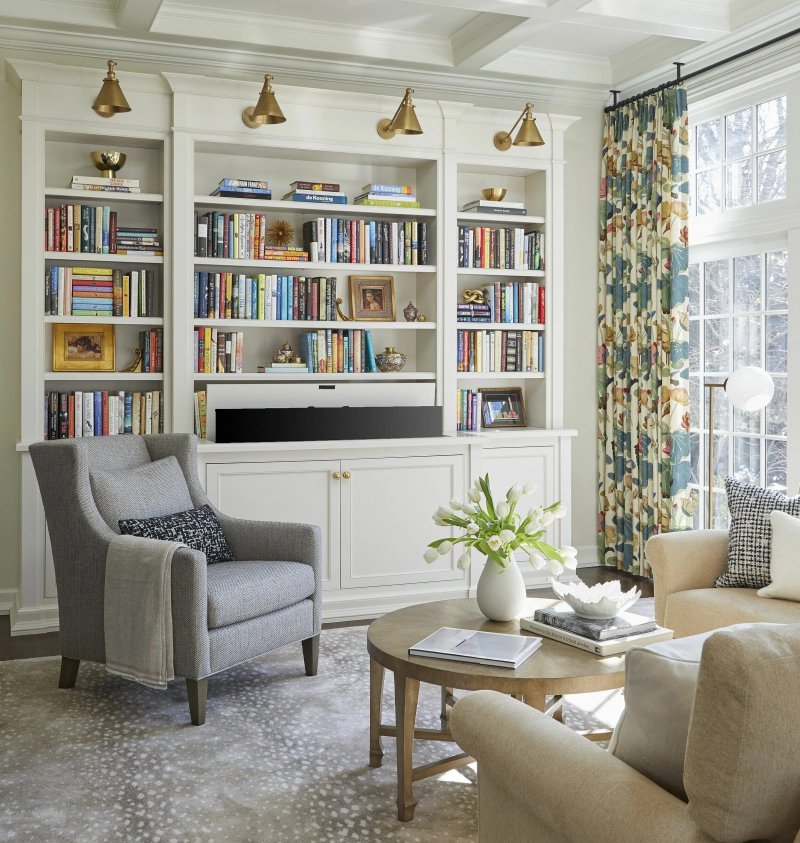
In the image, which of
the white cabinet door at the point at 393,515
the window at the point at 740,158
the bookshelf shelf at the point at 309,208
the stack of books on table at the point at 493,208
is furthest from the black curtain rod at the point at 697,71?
the white cabinet door at the point at 393,515

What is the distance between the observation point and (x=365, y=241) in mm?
4820

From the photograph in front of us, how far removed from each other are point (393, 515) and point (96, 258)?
1889 mm

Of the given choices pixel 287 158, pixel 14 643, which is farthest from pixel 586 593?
pixel 287 158

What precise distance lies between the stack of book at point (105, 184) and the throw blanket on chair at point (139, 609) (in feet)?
6.24

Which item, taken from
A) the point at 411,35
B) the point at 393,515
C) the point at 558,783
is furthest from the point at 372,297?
→ the point at 558,783

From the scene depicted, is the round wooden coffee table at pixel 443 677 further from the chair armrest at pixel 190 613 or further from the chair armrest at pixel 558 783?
the chair armrest at pixel 190 613

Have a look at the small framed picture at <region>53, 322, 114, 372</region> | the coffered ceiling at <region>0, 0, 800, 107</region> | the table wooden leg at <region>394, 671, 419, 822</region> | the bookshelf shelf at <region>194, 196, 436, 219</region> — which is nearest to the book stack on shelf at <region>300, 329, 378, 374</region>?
the bookshelf shelf at <region>194, 196, 436, 219</region>

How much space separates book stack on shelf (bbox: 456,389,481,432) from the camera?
512 cm

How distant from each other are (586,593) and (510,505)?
339 mm

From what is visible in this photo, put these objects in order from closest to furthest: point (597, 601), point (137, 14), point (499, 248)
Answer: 1. point (597, 601)
2. point (137, 14)
3. point (499, 248)

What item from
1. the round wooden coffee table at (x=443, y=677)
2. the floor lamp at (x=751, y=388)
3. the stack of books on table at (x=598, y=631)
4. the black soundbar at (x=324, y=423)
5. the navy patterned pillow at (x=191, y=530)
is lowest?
the round wooden coffee table at (x=443, y=677)

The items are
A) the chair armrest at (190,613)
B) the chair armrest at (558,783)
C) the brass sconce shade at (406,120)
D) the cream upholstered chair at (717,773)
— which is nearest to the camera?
the cream upholstered chair at (717,773)

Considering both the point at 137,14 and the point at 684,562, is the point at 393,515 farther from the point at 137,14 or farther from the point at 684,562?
the point at 137,14

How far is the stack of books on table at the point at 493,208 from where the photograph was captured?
16.5 ft
